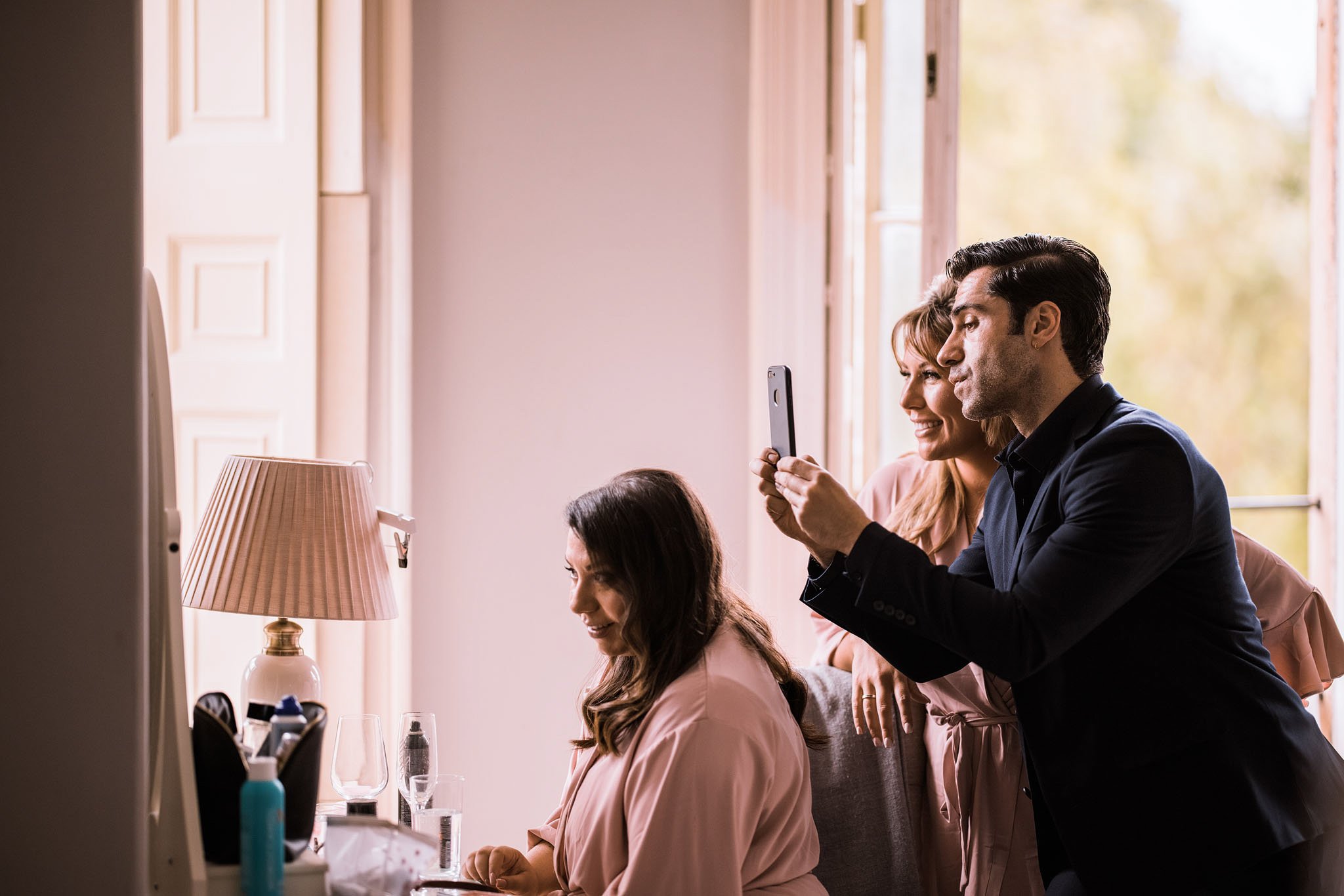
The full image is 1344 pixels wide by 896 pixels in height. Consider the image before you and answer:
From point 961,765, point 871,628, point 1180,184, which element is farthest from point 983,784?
point 1180,184

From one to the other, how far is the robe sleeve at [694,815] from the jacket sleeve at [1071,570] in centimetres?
28


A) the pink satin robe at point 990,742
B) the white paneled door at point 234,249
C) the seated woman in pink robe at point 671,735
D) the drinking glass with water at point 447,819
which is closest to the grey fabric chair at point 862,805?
the pink satin robe at point 990,742

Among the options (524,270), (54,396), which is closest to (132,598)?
(54,396)

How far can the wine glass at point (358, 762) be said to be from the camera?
66.7 inches

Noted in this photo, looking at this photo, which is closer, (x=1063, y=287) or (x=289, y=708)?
(x=289, y=708)

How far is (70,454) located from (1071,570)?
113 centimetres

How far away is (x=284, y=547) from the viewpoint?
188 centimetres

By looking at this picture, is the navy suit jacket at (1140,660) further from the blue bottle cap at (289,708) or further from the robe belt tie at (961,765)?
the blue bottle cap at (289,708)

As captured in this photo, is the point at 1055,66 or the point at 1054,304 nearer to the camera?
the point at 1054,304

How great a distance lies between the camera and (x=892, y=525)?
2227 mm

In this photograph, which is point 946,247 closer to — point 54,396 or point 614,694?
point 614,694

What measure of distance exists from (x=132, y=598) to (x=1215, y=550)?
1296mm

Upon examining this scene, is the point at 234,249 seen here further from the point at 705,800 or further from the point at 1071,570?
the point at 1071,570

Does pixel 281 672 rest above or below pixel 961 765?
above
